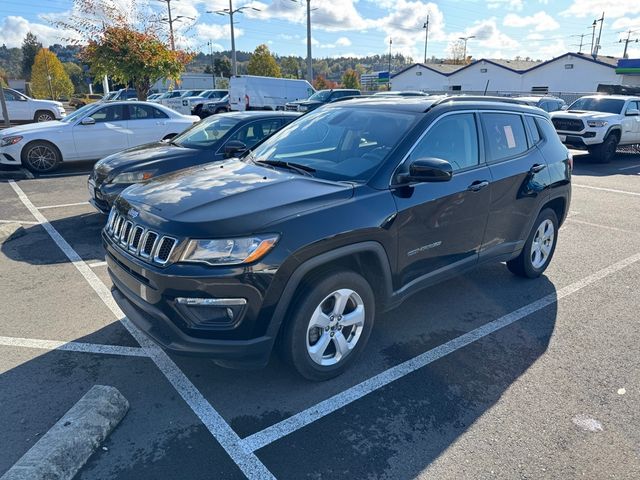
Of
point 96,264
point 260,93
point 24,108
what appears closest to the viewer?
point 96,264

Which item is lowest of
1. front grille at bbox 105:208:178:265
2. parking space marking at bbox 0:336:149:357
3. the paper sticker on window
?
parking space marking at bbox 0:336:149:357

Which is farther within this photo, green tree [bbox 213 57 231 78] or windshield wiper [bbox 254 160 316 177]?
green tree [bbox 213 57 231 78]

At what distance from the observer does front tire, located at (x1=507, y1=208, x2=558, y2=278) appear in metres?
4.80

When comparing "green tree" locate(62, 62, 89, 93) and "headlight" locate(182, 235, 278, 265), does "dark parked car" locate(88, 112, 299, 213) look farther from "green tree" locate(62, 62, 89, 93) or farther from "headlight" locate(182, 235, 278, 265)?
"green tree" locate(62, 62, 89, 93)

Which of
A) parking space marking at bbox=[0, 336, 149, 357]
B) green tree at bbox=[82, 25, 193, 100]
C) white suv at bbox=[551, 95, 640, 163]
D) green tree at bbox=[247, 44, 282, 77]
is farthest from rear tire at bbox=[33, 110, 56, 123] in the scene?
green tree at bbox=[247, 44, 282, 77]

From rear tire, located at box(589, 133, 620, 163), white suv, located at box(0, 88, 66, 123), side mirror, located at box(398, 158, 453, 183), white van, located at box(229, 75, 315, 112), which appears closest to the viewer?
side mirror, located at box(398, 158, 453, 183)

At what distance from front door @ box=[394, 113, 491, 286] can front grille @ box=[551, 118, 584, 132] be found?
11.5 metres

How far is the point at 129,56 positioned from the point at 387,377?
1582 centimetres

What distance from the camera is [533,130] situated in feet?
15.4

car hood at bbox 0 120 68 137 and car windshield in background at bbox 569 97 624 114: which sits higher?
car windshield in background at bbox 569 97 624 114

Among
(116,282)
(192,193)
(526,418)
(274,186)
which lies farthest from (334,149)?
(526,418)

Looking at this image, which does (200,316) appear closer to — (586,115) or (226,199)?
(226,199)

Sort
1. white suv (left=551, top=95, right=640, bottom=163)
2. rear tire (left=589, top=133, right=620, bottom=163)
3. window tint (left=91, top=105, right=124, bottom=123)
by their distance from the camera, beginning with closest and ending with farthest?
window tint (left=91, top=105, right=124, bottom=123) → white suv (left=551, top=95, right=640, bottom=163) → rear tire (left=589, top=133, right=620, bottom=163)

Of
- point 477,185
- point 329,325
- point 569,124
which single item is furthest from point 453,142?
point 569,124
